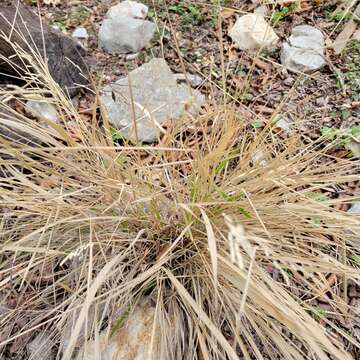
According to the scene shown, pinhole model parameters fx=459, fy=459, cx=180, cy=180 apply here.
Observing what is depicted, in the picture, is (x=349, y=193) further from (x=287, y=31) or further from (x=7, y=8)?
(x=7, y=8)

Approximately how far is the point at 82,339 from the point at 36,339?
0.15 metres

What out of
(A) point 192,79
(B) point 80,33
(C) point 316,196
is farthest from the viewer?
(B) point 80,33

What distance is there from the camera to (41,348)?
1259 mm

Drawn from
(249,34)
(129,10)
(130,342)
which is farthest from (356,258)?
(129,10)

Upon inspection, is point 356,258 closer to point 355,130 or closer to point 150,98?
point 355,130

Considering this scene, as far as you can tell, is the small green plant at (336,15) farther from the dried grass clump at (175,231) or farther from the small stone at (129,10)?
the dried grass clump at (175,231)

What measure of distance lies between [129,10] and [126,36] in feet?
0.71

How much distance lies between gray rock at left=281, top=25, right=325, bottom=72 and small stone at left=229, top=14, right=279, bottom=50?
3.4 inches

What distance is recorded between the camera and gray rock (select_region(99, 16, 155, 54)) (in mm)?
2150

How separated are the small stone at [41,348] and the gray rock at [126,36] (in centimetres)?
138

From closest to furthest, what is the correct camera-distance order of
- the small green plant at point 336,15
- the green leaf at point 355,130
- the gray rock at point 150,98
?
the green leaf at point 355,130 → the gray rock at point 150,98 → the small green plant at point 336,15

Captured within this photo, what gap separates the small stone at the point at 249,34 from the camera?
206cm

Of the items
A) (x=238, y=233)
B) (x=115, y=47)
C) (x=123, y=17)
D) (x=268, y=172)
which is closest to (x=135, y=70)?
(x=115, y=47)

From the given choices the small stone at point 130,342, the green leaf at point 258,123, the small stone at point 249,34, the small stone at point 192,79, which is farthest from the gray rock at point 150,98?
the small stone at point 130,342
